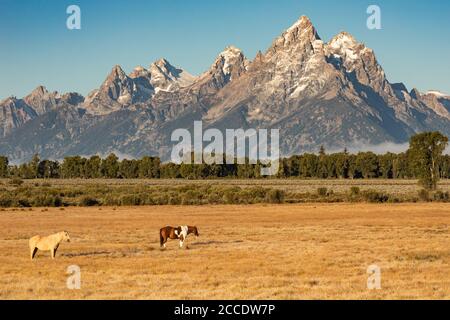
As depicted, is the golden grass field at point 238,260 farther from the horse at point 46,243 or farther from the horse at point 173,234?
the horse at point 46,243

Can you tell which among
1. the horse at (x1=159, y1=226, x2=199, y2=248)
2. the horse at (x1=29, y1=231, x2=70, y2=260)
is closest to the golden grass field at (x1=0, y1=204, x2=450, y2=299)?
the horse at (x1=159, y1=226, x2=199, y2=248)

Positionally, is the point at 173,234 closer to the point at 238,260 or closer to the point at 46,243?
the point at 238,260

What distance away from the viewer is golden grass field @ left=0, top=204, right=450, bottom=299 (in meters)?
21.7

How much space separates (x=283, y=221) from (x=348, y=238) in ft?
49.0

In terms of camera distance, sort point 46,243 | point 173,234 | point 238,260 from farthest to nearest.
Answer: point 173,234
point 46,243
point 238,260

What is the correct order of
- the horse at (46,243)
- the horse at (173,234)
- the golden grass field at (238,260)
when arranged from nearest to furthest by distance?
the golden grass field at (238,260) < the horse at (46,243) < the horse at (173,234)

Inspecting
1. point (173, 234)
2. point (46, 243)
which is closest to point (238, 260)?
point (173, 234)

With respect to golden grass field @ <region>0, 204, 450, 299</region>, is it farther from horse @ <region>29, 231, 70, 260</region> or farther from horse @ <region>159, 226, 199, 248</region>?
horse @ <region>29, 231, 70, 260</region>

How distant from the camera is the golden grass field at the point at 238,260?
853 inches

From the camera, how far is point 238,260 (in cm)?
2916

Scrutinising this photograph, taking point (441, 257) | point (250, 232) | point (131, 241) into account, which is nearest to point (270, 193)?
point (250, 232)

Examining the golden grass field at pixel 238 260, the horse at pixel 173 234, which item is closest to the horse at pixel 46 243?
the golden grass field at pixel 238 260

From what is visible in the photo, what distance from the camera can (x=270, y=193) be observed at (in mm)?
87188
